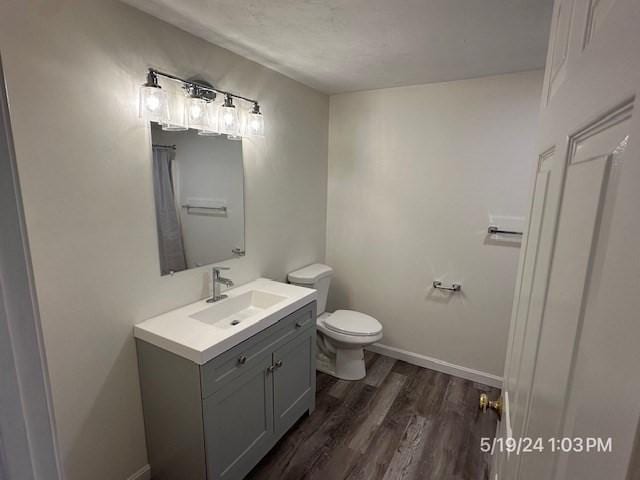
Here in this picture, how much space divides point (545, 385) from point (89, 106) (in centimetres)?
170

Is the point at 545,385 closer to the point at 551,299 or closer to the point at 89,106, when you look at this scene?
the point at 551,299

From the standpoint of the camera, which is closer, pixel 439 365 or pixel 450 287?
pixel 450 287

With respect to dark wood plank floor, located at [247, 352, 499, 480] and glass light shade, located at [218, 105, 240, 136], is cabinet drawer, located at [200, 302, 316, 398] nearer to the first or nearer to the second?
dark wood plank floor, located at [247, 352, 499, 480]

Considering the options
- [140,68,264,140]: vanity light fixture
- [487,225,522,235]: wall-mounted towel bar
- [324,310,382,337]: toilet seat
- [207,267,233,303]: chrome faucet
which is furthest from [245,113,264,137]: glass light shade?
[487,225,522,235]: wall-mounted towel bar

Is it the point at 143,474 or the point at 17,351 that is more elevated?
the point at 17,351

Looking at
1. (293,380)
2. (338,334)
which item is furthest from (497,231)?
(293,380)

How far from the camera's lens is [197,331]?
4.94 feet

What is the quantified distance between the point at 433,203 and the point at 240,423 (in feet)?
6.57

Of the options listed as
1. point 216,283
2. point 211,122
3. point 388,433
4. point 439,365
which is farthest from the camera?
point 439,365

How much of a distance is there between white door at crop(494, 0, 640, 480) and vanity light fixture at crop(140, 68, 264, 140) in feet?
4.92

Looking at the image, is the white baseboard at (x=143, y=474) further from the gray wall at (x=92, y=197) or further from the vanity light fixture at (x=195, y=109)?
the vanity light fixture at (x=195, y=109)

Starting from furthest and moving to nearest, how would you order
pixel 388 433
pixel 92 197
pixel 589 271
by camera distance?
pixel 388 433 → pixel 92 197 → pixel 589 271

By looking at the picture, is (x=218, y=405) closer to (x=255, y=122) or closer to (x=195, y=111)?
(x=195, y=111)

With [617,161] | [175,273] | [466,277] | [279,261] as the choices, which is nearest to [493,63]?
[466,277]
